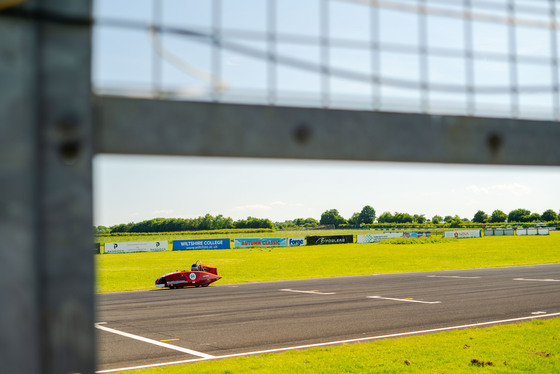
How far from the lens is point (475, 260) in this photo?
49281 mm

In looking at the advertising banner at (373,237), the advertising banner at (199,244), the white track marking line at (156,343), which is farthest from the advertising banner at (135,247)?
the white track marking line at (156,343)

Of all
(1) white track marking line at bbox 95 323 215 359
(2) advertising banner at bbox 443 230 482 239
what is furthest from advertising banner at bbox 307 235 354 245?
(1) white track marking line at bbox 95 323 215 359

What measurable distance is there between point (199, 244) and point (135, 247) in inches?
305

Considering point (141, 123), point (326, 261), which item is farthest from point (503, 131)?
point (326, 261)

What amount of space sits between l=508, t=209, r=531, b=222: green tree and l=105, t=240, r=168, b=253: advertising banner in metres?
153

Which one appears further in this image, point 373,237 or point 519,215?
point 519,215

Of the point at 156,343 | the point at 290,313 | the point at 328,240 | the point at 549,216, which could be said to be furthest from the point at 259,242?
→ the point at 549,216

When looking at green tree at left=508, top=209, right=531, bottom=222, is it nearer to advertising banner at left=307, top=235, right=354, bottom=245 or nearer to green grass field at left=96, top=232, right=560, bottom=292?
advertising banner at left=307, top=235, right=354, bottom=245

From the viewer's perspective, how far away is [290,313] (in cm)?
1950

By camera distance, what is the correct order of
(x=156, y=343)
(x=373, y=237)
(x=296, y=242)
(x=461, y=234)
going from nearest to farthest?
1. (x=156, y=343)
2. (x=296, y=242)
3. (x=373, y=237)
4. (x=461, y=234)

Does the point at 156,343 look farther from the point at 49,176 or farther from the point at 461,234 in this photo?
the point at 461,234

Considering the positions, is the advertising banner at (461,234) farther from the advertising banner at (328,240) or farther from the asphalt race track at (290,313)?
the asphalt race track at (290,313)

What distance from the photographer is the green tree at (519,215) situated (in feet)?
592

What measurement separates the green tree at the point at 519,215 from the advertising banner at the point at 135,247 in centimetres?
15322
